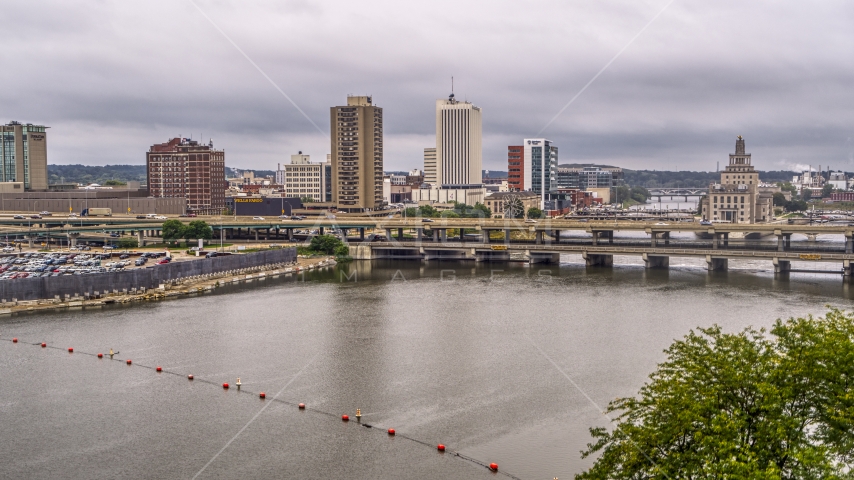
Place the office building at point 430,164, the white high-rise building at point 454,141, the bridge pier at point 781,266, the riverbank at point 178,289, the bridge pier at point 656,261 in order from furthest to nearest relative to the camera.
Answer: the office building at point 430,164 < the white high-rise building at point 454,141 < the bridge pier at point 656,261 < the bridge pier at point 781,266 < the riverbank at point 178,289

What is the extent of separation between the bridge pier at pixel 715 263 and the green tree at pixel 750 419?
40196 mm

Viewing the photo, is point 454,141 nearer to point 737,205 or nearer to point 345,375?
point 737,205

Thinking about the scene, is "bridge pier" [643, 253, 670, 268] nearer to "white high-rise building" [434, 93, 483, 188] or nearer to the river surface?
the river surface

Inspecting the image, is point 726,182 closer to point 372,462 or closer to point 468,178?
point 468,178

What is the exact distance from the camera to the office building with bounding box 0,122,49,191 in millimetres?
108062

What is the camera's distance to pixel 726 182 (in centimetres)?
10881

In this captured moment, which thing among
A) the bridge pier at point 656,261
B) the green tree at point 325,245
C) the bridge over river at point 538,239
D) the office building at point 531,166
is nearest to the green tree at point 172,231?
the bridge over river at point 538,239

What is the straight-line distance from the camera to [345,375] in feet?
82.1

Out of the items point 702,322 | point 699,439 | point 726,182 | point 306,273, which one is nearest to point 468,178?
point 726,182

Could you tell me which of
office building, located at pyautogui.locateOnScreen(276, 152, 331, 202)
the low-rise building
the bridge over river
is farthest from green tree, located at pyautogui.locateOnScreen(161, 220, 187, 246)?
office building, located at pyautogui.locateOnScreen(276, 152, 331, 202)

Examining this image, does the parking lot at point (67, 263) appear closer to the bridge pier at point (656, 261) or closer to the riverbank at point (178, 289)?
the riverbank at point (178, 289)

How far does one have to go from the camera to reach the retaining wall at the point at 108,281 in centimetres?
3769

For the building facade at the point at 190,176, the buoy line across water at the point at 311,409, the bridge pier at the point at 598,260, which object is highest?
the building facade at the point at 190,176

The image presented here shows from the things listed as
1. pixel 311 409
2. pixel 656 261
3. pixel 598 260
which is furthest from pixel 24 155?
pixel 311 409
